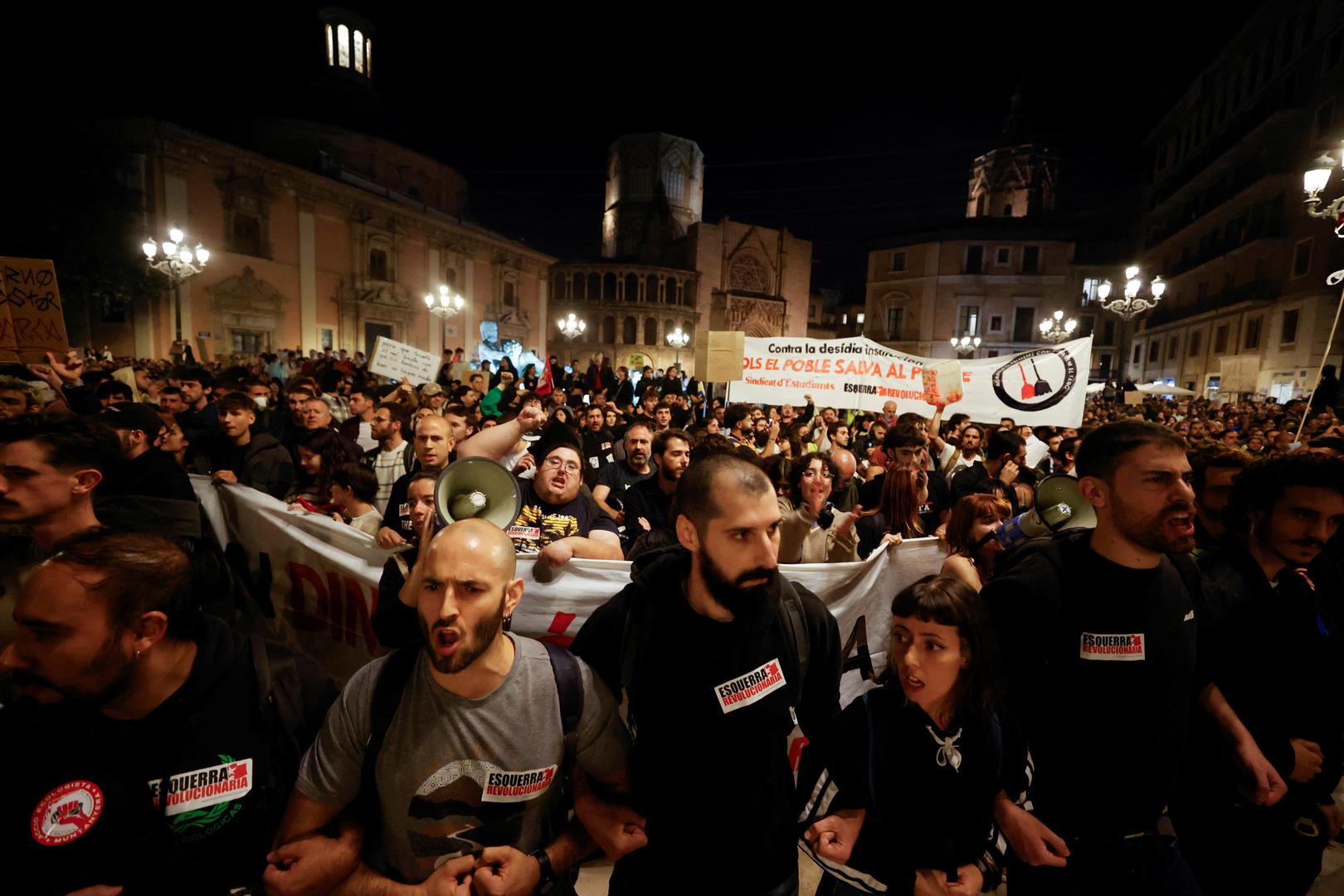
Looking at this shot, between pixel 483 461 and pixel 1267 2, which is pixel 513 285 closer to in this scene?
pixel 483 461

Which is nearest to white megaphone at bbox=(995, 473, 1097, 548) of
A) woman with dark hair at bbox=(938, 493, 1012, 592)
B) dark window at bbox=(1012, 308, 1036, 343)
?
woman with dark hair at bbox=(938, 493, 1012, 592)

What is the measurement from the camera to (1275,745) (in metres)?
2.34

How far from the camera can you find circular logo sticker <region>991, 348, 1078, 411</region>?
7.61 metres

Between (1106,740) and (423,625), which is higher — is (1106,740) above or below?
below

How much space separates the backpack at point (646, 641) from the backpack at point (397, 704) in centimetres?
18

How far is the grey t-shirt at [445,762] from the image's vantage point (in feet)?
5.78

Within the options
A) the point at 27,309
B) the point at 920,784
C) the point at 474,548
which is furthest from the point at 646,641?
the point at 27,309

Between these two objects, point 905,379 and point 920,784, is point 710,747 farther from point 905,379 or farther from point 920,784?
point 905,379

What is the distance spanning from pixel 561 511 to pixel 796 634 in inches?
77.6

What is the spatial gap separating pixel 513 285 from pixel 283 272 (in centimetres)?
1384

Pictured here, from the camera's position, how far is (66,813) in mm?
1529

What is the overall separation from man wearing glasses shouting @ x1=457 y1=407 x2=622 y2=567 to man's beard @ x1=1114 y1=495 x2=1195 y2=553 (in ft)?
7.45

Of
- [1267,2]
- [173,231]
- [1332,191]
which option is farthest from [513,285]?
[1267,2]

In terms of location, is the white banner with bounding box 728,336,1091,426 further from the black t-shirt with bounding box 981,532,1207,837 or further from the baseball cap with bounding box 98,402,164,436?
the baseball cap with bounding box 98,402,164,436
